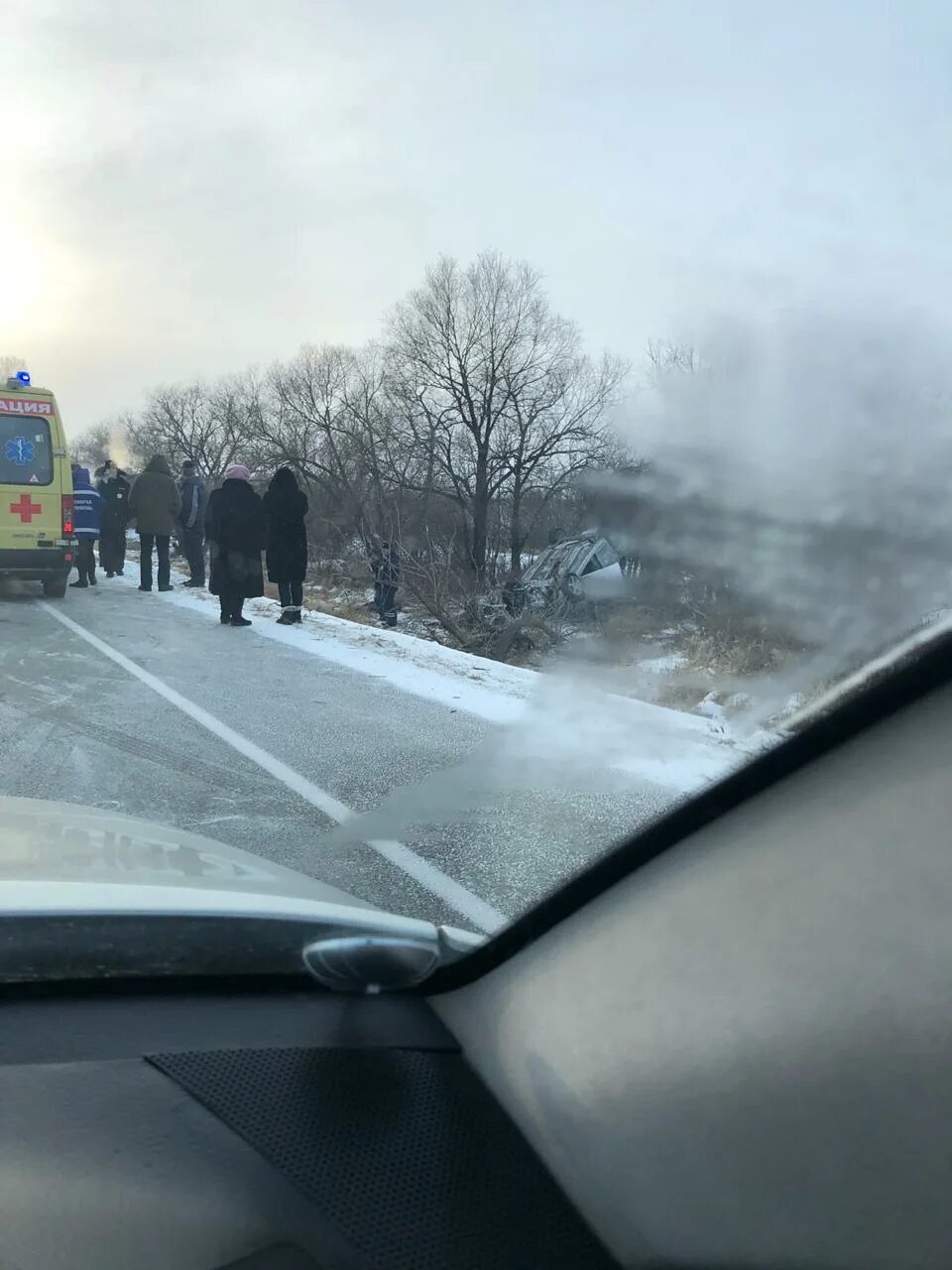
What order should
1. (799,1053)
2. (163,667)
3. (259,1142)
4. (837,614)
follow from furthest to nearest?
(163,667) < (837,614) < (259,1142) < (799,1053)

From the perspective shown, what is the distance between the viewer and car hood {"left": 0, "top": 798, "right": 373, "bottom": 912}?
1827mm

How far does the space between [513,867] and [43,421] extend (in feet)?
37.4

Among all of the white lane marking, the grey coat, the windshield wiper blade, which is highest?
the grey coat

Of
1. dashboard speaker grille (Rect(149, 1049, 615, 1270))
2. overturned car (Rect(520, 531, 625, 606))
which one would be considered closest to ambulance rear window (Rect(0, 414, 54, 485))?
overturned car (Rect(520, 531, 625, 606))

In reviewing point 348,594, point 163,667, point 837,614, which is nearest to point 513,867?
point 837,614

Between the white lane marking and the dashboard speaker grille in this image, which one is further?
the white lane marking

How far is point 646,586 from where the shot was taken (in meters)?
4.70

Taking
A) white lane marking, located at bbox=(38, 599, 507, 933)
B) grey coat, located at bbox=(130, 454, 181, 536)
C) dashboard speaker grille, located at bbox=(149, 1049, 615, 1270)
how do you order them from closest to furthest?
dashboard speaker grille, located at bbox=(149, 1049, 615, 1270), white lane marking, located at bbox=(38, 599, 507, 933), grey coat, located at bbox=(130, 454, 181, 536)

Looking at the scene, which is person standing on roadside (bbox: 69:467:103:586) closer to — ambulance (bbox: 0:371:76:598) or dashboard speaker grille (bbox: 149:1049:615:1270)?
ambulance (bbox: 0:371:76:598)

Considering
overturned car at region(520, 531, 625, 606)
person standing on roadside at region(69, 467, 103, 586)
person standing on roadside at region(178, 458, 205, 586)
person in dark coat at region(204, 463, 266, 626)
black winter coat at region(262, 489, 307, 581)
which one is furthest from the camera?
person standing on roadside at region(178, 458, 205, 586)

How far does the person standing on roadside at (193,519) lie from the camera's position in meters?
16.0

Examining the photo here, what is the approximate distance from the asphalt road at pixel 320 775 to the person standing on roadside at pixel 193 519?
23.4 ft

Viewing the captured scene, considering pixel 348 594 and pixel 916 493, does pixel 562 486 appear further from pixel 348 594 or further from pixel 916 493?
pixel 348 594

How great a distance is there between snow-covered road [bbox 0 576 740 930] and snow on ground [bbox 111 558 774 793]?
0.02 m
